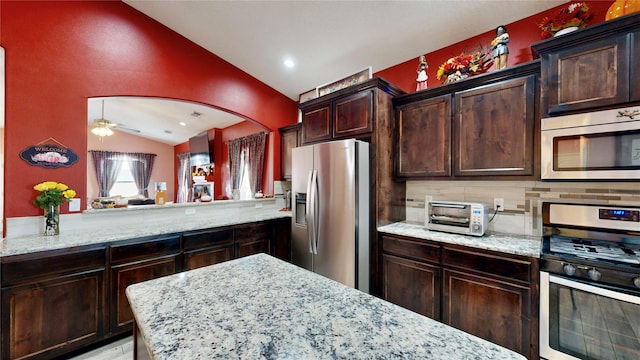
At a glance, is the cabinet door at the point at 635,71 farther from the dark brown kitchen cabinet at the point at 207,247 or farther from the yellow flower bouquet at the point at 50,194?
the yellow flower bouquet at the point at 50,194

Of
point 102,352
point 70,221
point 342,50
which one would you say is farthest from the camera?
point 342,50

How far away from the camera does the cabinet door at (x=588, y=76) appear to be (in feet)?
5.16

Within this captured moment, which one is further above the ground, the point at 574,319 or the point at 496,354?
the point at 496,354

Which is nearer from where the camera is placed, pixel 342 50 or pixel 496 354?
pixel 496 354

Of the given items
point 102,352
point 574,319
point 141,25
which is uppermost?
point 141,25

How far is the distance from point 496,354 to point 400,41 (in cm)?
284

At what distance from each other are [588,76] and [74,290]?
3.98 m

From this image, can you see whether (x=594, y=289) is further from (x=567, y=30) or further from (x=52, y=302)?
(x=52, y=302)

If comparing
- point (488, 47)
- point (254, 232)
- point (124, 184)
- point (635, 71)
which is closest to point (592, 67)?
point (635, 71)

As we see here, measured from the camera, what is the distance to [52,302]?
1.86m

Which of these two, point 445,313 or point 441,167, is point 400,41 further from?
point 445,313

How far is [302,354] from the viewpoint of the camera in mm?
648

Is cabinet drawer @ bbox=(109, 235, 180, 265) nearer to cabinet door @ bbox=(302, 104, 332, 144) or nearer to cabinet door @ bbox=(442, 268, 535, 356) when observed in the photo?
cabinet door @ bbox=(302, 104, 332, 144)

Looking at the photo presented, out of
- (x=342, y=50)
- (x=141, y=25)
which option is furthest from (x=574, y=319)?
(x=141, y=25)
